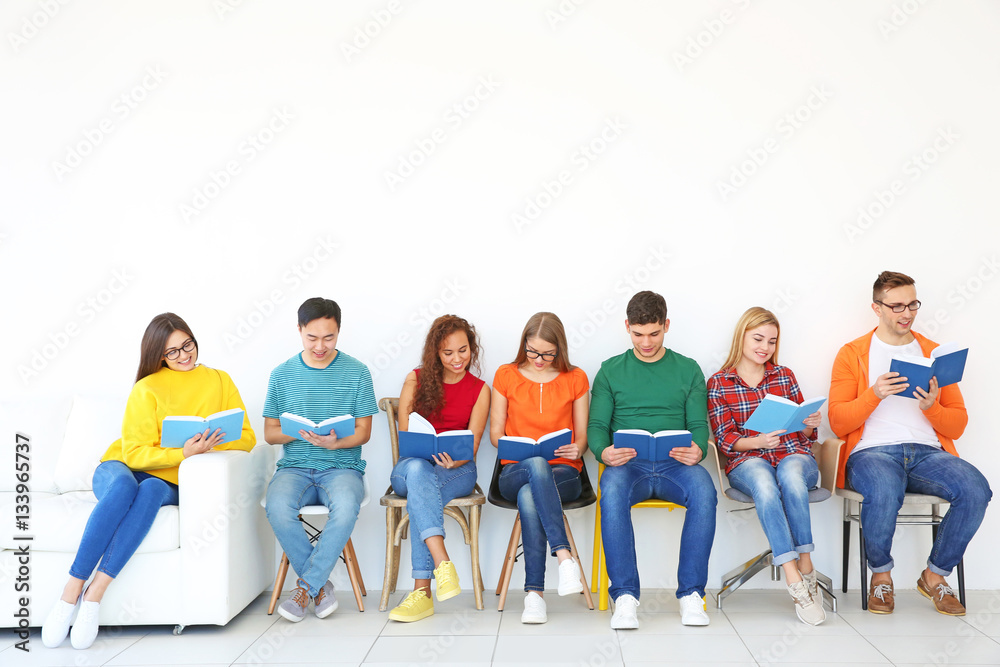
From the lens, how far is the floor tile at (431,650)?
94.3 inches

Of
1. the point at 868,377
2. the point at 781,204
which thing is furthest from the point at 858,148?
the point at 868,377

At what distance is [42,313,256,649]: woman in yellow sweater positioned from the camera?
100 inches

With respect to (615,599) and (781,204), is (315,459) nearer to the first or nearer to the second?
(615,599)

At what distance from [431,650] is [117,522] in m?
1.14

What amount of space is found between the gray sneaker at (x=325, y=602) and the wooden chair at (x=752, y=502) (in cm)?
148

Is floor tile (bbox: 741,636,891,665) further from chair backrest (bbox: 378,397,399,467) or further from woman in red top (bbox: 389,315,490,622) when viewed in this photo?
chair backrest (bbox: 378,397,399,467)

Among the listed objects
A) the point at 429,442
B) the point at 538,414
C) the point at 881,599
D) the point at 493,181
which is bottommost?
the point at 881,599

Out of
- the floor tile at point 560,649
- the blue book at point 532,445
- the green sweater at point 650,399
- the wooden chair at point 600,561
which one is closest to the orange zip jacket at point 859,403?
the green sweater at point 650,399

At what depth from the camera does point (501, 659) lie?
7.87ft

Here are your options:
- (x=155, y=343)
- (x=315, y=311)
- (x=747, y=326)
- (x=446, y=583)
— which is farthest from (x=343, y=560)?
(x=747, y=326)

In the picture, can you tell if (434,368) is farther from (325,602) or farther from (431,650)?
(431,650)

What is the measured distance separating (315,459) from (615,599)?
1.26 m

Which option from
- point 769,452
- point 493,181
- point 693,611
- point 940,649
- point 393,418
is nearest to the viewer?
point 940,649

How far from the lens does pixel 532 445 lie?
9.35ft
